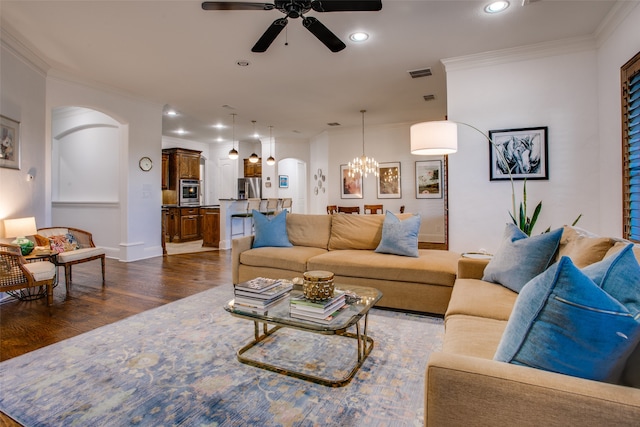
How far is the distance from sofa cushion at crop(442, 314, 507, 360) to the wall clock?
5.64 metres

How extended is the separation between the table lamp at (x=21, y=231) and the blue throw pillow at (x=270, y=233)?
2.26 m

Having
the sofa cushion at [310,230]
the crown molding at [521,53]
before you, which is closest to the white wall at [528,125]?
the crown molding at [521,53]

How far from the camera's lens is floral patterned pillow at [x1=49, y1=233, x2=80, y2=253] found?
372 cm

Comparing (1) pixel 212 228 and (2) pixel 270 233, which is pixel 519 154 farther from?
(1) pixel 212 228

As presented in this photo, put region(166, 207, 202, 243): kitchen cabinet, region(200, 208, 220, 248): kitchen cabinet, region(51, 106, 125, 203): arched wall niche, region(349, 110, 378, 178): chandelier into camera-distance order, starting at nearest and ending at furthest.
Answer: region(51, 106, 125, 203): arched wall niche
region(200, 208, 220, 248): kitchen cabinet
region(349, 110, 378, 178): chandelier
region(166, 207, 202, 243): kitchen cabinet

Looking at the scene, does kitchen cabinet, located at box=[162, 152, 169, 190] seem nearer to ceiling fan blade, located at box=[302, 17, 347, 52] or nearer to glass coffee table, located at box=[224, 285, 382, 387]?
ceiling fan blade, located at box=[302, 17, 347, 52]

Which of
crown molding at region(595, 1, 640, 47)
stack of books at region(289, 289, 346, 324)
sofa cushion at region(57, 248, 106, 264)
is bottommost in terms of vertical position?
stack of books at region(289, 289, 346, 324)

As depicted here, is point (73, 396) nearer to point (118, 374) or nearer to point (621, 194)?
point (118, 374)

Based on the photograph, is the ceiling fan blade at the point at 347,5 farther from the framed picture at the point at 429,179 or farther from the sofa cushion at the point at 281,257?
the framed picture at the point at 429,179

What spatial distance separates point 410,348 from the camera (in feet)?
7.53

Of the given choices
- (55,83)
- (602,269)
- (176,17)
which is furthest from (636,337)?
(55,83)

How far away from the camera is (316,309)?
188 centimetres

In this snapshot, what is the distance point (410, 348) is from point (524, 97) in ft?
11.0

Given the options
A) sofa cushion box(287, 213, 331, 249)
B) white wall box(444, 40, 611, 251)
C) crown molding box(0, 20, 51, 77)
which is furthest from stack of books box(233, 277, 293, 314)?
crown molding box(0, 20, 51, 77)
